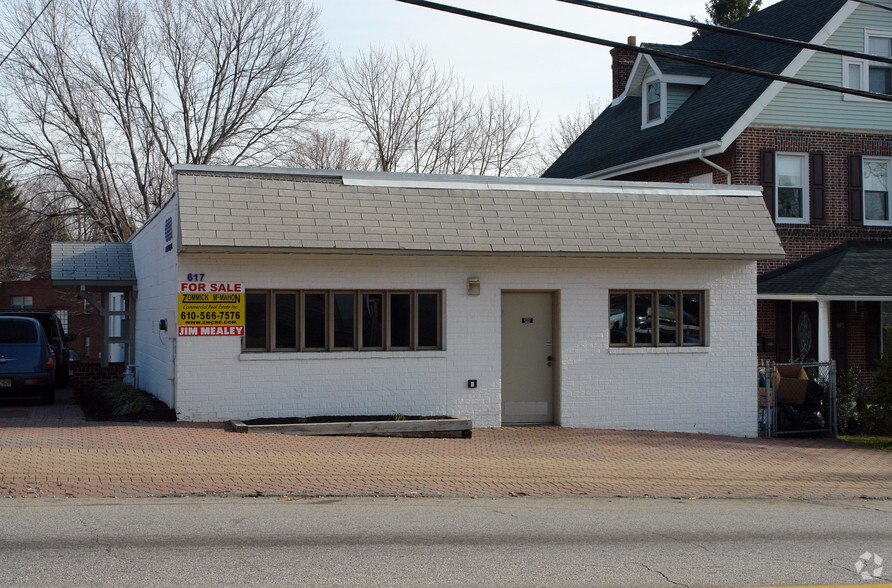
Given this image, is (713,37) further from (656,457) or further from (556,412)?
(656,457)

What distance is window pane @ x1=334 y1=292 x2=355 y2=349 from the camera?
14711 millimetres

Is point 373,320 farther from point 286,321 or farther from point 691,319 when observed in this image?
point 691,319

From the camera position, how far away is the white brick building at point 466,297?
14.0 meters

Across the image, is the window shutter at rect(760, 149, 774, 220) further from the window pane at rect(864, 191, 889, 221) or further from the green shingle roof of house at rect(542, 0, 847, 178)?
the window pane at rect(864, 191, 889, 221)

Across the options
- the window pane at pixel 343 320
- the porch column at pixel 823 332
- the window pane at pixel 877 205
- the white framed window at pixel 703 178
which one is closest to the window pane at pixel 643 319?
the window pane at pixel 343 320

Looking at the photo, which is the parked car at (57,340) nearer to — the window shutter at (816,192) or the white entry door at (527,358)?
the white entry door at (527,358)

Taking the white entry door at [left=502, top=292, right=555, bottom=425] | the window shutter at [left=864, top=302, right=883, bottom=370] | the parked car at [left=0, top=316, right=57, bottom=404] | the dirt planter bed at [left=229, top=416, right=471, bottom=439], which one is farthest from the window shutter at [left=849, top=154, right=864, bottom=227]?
the parked car at [left=0, top=316, right=57, bottom=404]

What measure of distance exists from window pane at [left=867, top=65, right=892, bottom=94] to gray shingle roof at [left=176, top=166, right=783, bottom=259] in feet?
27.5

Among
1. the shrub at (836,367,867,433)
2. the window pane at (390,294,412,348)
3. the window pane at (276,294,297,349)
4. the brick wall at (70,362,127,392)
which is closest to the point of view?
the window pane at (276,294,297,349)

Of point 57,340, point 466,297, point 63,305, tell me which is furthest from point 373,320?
point 63,305

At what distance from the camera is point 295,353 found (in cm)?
1428

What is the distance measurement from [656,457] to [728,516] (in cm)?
380

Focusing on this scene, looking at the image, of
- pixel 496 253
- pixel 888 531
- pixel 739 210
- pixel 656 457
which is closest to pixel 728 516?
pixel 888 531

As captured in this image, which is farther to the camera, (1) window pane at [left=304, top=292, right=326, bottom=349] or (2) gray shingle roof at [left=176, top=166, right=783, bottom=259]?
(1) window pane at [left=304, top=292, right=326, bottom=349]
